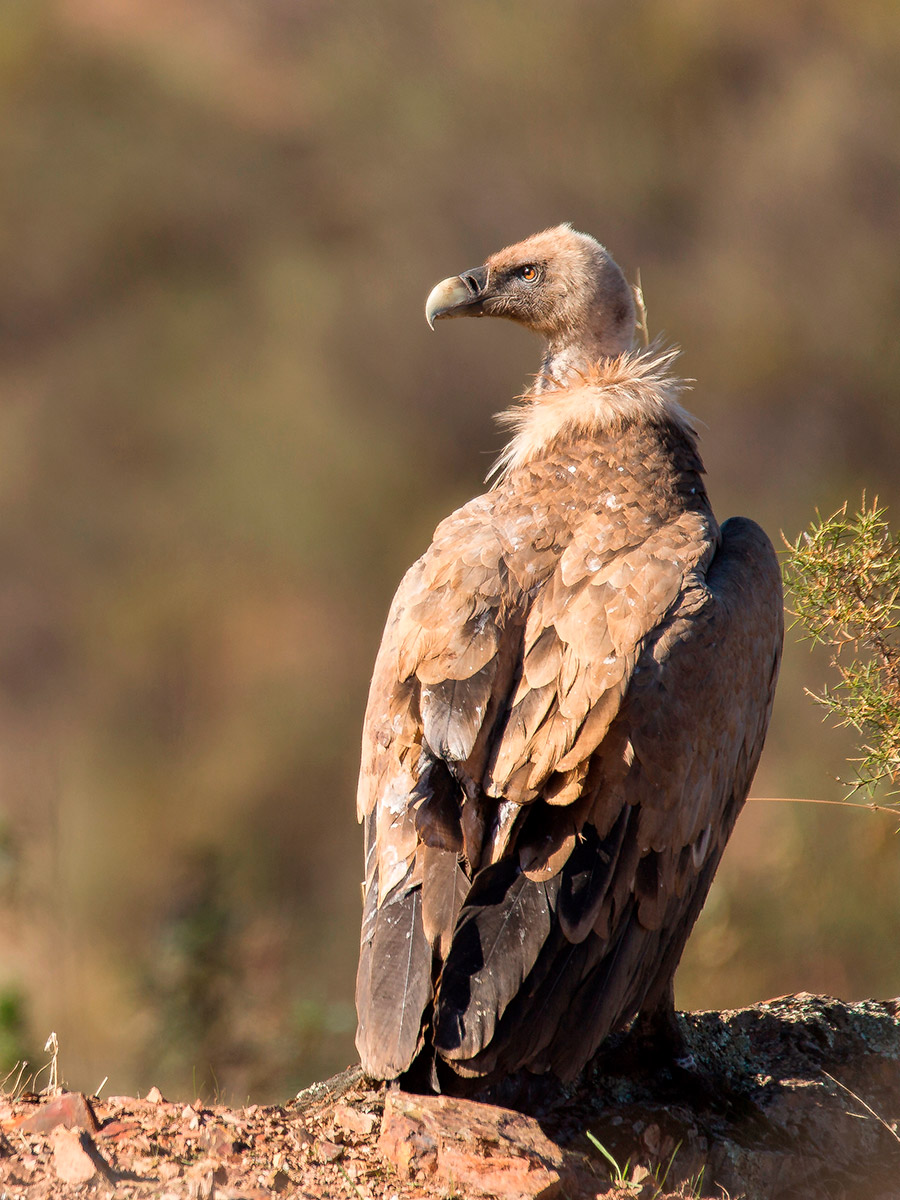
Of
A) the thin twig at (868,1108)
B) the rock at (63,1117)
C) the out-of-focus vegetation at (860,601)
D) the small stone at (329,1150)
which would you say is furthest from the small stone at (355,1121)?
the out-of-focus vegetation at (860,601)

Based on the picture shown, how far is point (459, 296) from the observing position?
207 inches

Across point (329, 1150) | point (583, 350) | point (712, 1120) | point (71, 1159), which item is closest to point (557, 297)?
point (583, 350)

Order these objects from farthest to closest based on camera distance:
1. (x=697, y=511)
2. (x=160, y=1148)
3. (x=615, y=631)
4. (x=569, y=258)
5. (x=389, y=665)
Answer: (x=569, y=258), (x=697, y=511), (x=389, y=665), (x=615, y=631), (x=160, y=1148)

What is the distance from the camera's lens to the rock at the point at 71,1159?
270cm

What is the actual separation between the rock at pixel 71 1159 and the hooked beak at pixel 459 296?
11.1 feet

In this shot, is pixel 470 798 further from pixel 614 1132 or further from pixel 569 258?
pixel 569 258

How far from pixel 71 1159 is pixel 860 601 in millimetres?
2776

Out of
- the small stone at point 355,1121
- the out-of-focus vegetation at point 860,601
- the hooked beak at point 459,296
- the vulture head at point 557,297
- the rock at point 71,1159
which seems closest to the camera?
the rock at point 71,1159

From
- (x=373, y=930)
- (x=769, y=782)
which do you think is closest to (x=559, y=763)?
(x=373, y=930)

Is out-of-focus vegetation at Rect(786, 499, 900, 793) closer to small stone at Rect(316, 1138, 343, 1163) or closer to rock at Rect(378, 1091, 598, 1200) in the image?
rock at Rect(378, 1091, 598, 1200)

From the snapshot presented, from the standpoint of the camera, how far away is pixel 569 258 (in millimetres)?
5145

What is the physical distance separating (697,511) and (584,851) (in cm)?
140

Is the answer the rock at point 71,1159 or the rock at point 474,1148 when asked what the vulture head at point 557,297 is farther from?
the rock at point 71,1159

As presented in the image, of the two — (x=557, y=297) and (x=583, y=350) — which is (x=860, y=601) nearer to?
(x=583, y=350)
